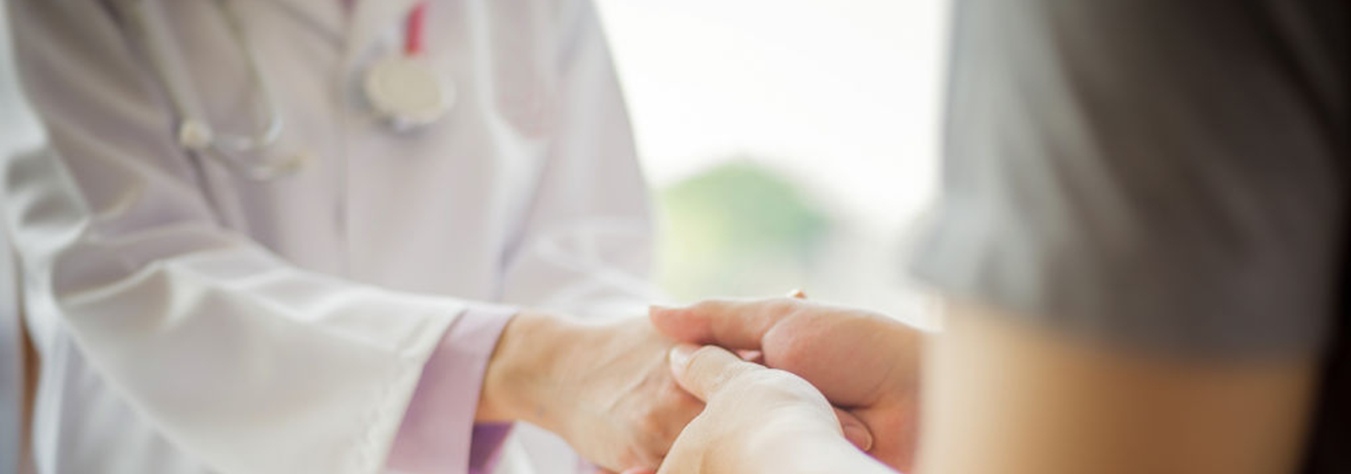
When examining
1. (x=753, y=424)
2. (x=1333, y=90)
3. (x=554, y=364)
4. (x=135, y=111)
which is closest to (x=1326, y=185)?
(x=1333, y=90)

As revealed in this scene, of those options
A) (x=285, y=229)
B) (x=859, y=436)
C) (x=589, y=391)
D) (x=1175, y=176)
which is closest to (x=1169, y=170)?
(x=1175, y=176)

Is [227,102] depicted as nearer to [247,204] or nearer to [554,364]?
[247,204]

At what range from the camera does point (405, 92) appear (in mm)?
899

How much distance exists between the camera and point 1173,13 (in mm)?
246

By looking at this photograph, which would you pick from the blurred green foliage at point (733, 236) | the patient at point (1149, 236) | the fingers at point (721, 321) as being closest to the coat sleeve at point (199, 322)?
the fingers at point (721, 321)

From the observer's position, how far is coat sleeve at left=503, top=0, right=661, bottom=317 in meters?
1.03

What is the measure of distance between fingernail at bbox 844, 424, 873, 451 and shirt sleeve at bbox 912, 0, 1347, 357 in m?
0.43

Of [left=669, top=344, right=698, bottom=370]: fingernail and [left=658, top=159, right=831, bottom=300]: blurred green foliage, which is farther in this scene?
[left=658, top=159, right=831, bottom=300]: blurred green foliage

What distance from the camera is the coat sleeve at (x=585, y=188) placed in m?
1.03

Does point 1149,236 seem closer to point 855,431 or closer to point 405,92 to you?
point 855,431

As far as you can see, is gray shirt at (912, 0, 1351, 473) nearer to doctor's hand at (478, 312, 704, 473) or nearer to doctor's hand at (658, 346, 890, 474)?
doctor's hand at (658, 346, 890, 474)

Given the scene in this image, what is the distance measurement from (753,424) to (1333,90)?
32 centimetres

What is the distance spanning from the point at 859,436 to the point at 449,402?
0.32 meters

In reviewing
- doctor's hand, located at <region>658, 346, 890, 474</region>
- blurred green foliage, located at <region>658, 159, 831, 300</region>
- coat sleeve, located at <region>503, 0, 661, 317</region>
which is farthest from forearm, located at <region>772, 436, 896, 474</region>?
blurred green foliage, located at <region>658, 159, 831, 300</region>
